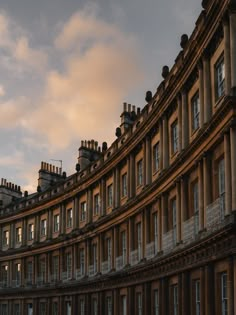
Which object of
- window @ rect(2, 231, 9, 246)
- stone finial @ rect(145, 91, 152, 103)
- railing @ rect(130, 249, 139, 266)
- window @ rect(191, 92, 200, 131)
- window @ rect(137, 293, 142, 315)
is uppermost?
stone finial @ rect(145, 91, 152, 103)

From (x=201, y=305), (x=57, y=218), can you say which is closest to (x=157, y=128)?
(x=201, y=305)

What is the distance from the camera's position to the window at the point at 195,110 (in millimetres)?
25688

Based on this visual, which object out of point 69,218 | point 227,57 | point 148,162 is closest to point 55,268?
point 69,218

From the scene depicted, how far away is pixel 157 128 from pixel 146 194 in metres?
3.62

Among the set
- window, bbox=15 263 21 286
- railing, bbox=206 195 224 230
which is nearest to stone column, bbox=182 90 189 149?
railing, bbox=206 195 224 230

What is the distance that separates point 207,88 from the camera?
24.0 meters

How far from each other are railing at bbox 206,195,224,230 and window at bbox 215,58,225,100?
163 inches

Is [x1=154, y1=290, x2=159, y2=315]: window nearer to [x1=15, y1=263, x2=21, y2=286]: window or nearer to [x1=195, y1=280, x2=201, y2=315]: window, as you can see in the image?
[x1=195, y1=280, x2=201, y2=315]: window

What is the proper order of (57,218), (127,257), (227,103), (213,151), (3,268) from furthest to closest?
1. (3,268)
2. (57,218)
3. (127,257)
4. (213,151)
5. (227,103)

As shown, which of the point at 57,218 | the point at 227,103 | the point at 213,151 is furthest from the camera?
→ the point at 57,218

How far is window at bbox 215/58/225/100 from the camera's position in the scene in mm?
22709

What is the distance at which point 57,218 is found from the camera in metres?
52.4

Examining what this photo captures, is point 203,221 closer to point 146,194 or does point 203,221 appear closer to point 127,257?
point 146,194

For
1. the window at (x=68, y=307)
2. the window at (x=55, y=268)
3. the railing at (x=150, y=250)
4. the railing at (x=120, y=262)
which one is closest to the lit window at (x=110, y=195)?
the railing at (x=120, y=262)
